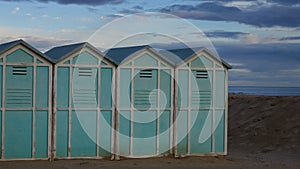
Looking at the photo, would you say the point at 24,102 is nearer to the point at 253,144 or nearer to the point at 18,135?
the point at 18,135

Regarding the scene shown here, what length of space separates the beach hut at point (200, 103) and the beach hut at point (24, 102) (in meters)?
4.55

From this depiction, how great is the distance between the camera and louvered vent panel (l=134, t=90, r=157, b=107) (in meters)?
20.6

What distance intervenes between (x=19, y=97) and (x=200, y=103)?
20.7 ft

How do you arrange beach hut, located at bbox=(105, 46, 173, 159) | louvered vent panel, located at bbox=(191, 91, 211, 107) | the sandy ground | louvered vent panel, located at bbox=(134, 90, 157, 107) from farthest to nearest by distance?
louvered vent panel, located at bbox=(191, 91, 211, 107), louvered vent panel, located at bbox=(134, 90, 157, 107), beach hut, located at bbox=(105, 46, 173, 159), the sandy ground

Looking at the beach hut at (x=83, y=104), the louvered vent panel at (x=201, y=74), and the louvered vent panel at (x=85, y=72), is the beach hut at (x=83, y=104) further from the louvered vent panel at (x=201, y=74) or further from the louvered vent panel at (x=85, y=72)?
the louvered vent panel at (x=201, y=74)

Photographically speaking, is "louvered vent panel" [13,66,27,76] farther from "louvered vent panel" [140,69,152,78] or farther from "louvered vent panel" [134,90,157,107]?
"louvered vent panel" [140,69,152,78]

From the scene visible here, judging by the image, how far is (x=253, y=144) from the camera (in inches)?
1190

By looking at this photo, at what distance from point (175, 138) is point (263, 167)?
310cm

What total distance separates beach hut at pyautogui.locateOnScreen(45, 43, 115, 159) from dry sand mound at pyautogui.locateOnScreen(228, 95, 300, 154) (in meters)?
10.4

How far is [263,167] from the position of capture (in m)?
20.5

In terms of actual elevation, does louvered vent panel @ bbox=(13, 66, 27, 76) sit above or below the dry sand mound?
above

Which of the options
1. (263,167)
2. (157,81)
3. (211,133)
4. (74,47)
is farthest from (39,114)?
(263,167)

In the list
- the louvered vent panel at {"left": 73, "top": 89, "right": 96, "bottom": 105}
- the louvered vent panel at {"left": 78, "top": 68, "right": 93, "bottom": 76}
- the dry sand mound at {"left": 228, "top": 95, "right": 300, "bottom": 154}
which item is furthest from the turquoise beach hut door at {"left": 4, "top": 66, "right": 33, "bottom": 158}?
the dry sand mound at {"left": 228, "top": 95, "right": 300, "bottom": 154}

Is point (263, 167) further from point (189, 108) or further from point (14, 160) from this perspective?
point (14, 160)
